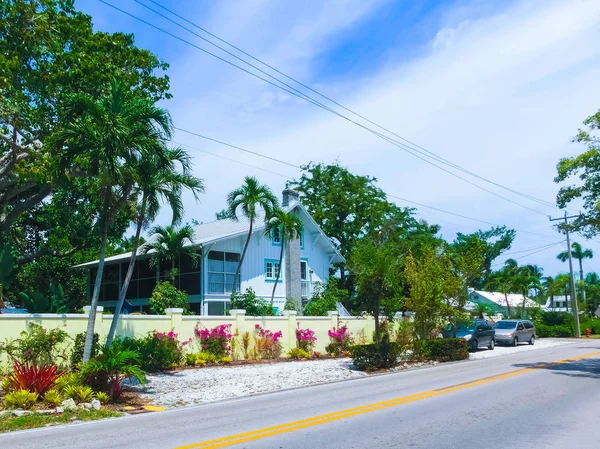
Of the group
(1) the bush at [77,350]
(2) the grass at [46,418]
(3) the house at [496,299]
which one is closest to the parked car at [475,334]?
(1) the bush at [77,350]

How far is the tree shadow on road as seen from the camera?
17281 mm

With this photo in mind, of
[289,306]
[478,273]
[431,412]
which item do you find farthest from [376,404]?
[289,306]

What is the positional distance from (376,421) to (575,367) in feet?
42.1

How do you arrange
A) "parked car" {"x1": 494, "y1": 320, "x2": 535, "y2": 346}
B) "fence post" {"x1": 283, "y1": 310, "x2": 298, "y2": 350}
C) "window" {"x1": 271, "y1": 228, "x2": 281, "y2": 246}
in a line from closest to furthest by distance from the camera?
"fence post" {"x1": 283, "y1": 310, "x2": 298, "y2": 350}
"parked car" {"x1": 494, "y1": 320, "x2": 535, "y2": 346}
"window" {"x1": 271, "y1": 228, "x2": 281, "y2": 246}

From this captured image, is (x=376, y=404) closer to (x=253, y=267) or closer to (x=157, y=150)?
(x=157, y=150)

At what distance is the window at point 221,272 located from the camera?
1247 inches

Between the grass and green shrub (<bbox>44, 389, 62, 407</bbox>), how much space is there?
63 centimetres

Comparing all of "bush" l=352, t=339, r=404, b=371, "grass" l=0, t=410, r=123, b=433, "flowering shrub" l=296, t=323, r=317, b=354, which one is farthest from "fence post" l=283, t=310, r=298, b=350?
"grass" l=0, t=410, r=123, b=433

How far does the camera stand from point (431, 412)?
420 inches

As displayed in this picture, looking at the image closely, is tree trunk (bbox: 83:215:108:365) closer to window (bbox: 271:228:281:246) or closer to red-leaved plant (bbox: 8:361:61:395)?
red-leaved plant (bbox: 8:361:61:395)

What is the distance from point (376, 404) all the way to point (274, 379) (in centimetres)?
632

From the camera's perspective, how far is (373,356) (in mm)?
20484

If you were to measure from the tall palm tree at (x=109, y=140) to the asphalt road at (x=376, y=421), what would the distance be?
14.5 feet

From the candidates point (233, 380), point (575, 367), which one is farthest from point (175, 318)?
point (575, 367)
